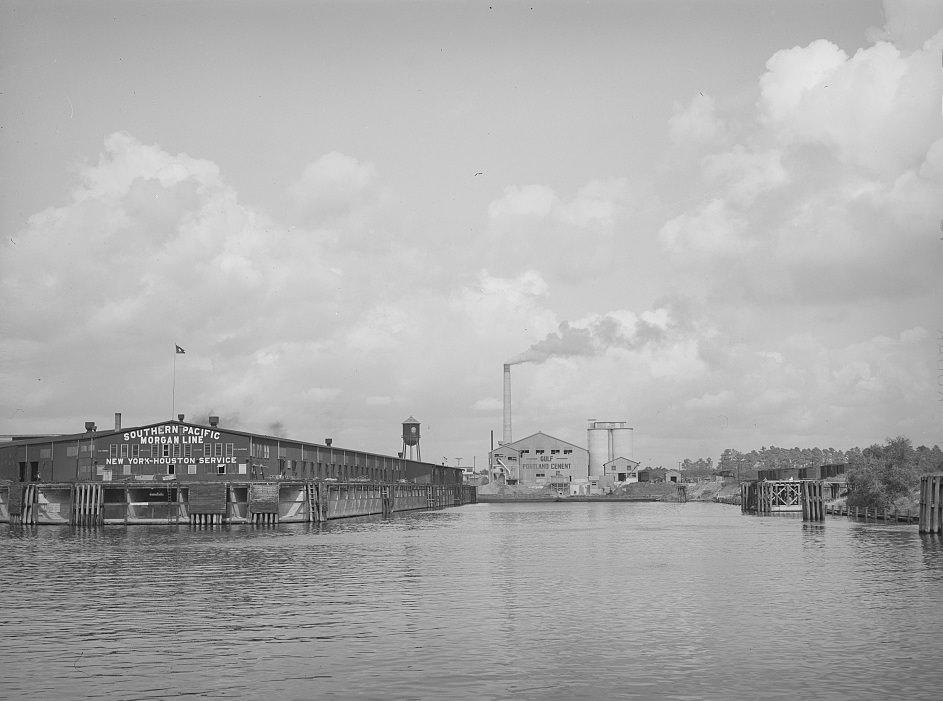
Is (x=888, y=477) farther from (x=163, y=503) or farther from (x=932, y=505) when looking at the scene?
(x=163, y=503)

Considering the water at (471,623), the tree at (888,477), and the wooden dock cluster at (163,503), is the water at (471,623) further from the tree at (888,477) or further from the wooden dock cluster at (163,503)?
the tree at (888,477)

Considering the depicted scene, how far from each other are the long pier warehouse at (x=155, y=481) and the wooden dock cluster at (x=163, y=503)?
0.34 ft

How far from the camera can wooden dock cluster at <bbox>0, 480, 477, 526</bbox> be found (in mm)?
103125

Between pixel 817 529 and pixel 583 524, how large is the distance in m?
30.8

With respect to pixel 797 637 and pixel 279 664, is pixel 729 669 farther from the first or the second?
Result: pixel 279 664

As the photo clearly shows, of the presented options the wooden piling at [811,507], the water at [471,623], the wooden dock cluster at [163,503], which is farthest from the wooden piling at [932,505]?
the wooden dock cluster at [163,503]

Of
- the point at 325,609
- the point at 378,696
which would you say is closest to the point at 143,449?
the point at 325,609

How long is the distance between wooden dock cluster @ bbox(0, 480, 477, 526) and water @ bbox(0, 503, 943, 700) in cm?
3193

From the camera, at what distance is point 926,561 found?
58.5 metres

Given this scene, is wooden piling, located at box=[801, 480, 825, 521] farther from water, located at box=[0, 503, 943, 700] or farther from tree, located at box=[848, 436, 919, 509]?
water, located at box=[0, 503, 943, 700]

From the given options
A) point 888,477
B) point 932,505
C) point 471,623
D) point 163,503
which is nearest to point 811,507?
point 888,477

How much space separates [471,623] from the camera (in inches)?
1463

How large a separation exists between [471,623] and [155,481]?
76174mm

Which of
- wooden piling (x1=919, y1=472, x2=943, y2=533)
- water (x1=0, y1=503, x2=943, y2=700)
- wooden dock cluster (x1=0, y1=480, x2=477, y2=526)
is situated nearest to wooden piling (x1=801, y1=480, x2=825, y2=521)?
wooden piling (x1=919, y1=472, x2=943, y2=533)
